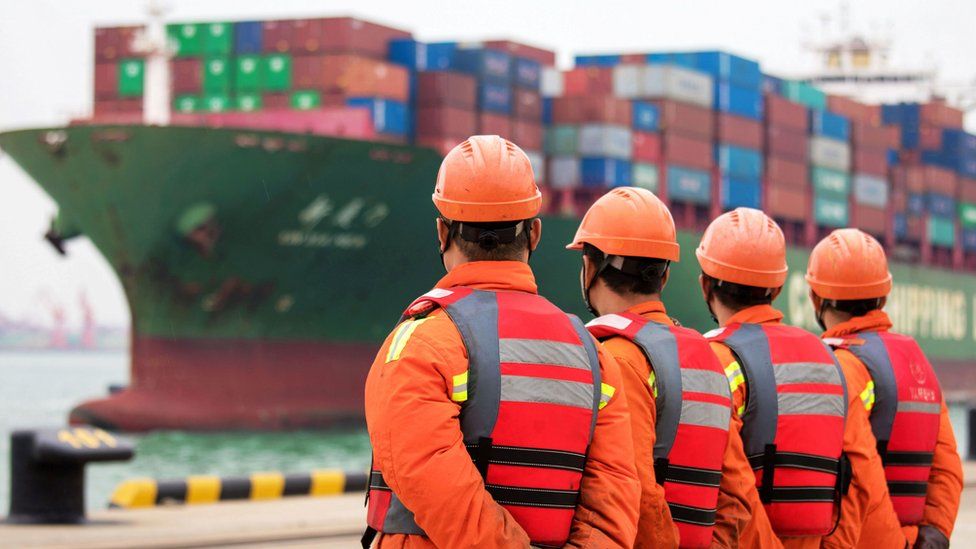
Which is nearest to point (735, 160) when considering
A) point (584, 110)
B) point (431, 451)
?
point (584, 110)

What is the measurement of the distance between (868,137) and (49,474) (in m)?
36.4

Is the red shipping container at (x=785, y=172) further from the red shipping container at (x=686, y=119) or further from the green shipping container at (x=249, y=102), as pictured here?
the green shipping container at (x=249, y=102)

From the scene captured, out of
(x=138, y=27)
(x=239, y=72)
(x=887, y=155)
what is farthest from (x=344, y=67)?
(x=887, y=155)

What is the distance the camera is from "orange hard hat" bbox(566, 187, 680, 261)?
383 centimetres

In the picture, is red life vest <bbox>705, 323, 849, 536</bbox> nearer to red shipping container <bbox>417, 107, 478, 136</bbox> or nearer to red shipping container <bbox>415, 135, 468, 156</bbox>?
red shipping container <bbox>415, 135, 468, 156</bbox>

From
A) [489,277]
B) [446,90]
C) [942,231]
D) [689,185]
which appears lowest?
[942,231]

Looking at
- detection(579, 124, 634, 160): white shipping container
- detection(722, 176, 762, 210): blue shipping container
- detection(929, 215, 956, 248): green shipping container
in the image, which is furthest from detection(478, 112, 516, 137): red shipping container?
detection(929, 215, 956, 248): green shipping container

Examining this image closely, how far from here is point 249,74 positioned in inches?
1208

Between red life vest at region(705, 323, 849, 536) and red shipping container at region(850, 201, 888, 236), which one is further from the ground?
red life vest at region(705, 323, 849, 536)

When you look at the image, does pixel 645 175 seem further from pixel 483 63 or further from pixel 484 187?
pixel 484 187

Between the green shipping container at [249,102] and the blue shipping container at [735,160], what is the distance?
12.7m

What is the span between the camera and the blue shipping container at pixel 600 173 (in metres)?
32.9

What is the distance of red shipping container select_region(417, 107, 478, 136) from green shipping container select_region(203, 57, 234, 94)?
4133 millimetres

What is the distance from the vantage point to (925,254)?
150 feet
